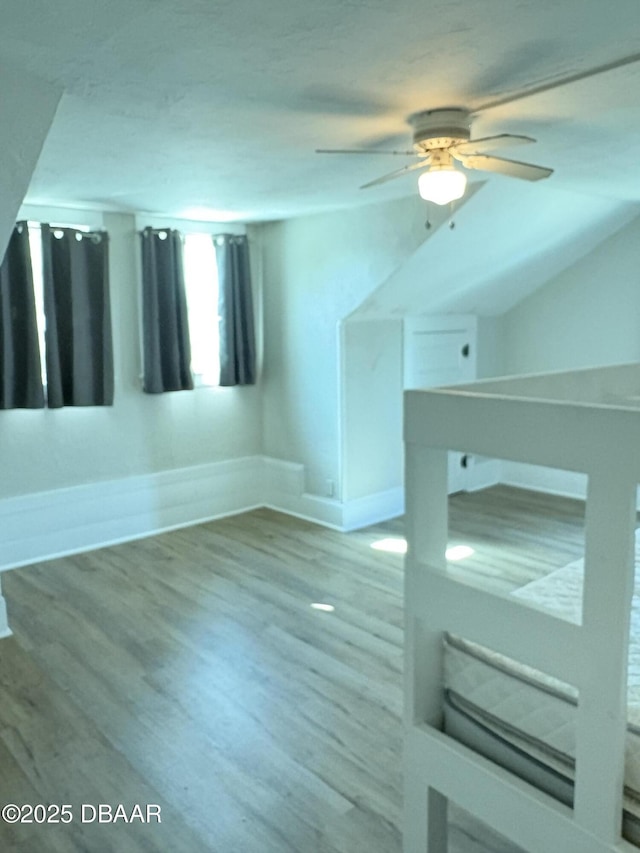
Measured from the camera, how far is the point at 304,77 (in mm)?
1862

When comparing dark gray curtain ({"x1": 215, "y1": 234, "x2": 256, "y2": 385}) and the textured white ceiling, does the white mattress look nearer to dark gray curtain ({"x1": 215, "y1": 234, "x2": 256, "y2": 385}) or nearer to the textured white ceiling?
the textured white ceiling

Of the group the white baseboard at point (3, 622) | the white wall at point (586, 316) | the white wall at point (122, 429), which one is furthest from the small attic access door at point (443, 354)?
the white baseboard at point (3, 622)

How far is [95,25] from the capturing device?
1497 millimetres

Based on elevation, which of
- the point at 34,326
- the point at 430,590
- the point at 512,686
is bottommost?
the point at 512,686

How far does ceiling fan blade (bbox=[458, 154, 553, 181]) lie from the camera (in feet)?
7.66

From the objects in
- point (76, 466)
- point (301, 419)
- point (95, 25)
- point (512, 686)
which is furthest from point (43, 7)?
point (301, 419)

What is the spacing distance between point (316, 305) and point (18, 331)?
1985 millimetres

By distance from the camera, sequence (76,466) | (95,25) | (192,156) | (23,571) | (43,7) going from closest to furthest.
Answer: (43,7), (95,25), (192,156), (23,571), (76,466)

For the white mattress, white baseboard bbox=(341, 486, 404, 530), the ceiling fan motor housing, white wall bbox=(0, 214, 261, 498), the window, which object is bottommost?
white baseboard bbox=(341, 486, 404, 530)

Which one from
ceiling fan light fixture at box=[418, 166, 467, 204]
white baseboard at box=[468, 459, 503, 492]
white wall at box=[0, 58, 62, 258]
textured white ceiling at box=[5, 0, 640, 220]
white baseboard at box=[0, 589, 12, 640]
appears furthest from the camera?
white baseboard at box=[468, 459, 503, 492]

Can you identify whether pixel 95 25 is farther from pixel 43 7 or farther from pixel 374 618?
pixel 374 618

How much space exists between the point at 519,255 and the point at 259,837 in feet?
12.9

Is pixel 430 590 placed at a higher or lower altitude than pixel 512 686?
higher

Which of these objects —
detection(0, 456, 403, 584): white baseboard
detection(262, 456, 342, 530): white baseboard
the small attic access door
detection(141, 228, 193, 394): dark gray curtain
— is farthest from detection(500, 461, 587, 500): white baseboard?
detection(141, 228, 193, 394): dark gray curtain
